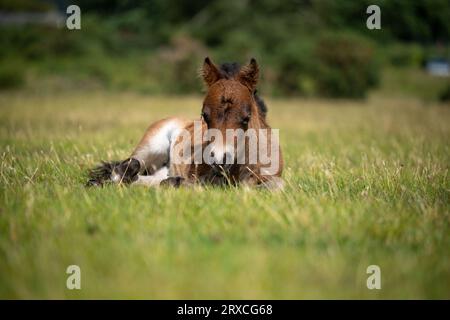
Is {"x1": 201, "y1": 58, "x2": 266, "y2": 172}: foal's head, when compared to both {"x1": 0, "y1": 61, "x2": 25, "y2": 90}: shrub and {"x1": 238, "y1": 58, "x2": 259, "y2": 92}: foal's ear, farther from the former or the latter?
{"x1": 0, "y1": 61, "x2": 25, "y2": 90}: shrub

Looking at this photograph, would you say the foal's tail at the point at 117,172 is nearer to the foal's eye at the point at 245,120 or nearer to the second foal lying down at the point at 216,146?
the second foal lying down at the point at 216,146

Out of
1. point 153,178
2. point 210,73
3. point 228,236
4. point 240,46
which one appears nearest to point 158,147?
point 153,178

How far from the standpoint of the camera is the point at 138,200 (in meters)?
4.97

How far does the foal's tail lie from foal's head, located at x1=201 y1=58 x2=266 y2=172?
1339 mm

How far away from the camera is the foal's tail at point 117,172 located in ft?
20.1

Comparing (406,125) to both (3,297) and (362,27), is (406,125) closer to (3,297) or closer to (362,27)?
(3,297)

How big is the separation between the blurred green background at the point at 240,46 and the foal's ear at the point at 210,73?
21.1 metres

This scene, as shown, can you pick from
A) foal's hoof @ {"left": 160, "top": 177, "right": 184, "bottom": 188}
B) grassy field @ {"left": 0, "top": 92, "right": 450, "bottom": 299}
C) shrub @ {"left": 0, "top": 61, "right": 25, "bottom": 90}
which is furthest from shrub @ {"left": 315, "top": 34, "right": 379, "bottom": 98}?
foal's hoof @ {"left": 160, "top": 177, "right": 184, "bottom": 188}

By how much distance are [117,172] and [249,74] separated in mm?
1887

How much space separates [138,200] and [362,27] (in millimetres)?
32534


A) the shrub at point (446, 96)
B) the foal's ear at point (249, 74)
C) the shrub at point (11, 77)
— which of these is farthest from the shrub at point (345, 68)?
the foal's ear at point (249, 74)

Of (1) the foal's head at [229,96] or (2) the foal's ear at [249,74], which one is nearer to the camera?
(1) the foal's head at [229,96]

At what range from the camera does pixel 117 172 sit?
20.5ft
